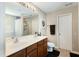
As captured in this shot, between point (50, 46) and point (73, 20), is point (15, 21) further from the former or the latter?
point (73, 20)

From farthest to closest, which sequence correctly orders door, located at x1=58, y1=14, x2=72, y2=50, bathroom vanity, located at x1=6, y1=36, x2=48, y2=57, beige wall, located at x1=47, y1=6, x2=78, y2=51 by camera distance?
1. door, located at x1=58, y1=14, x2=72, y2=50
2. beige wall, located at x1=47, y1=6, x2=78, y2=51
3. bathroom vanity, located at x1=6, y1=36, x2=48, y2=57

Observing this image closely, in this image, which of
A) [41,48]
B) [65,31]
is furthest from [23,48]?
[65,31]

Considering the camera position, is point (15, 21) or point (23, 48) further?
point (15, 21)

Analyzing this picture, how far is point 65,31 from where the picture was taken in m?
3.08

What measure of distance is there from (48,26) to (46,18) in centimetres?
23

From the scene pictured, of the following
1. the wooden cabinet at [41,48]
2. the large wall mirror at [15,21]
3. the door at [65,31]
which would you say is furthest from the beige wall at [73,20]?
the large wall mirror at [15,21]

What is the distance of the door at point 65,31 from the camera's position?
9.27ft

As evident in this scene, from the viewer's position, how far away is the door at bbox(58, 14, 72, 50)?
2.83 m

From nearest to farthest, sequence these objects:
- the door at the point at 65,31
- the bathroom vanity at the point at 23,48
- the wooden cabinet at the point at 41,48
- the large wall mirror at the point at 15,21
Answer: the bathroom vanity at the point at 23,48 < the large wall mirror at the point at 15,21 < the wooden cabinet at the point at 41,48 < the door at the point at 65,31

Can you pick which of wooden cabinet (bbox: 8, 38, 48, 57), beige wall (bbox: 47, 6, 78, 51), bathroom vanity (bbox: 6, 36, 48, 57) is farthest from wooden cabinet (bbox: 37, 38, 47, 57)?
beige wall (bbox: 47, 6, 78, 51)

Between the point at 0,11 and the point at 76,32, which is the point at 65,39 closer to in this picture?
the point at 76,32

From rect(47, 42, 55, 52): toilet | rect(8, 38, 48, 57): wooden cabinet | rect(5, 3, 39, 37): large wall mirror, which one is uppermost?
rect(5, 3, 39, 37): large wall mirror

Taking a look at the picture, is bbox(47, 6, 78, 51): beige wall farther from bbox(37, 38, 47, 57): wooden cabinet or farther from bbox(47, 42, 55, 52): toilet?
bbox(37, 38, 47, 57): wooden cabinet

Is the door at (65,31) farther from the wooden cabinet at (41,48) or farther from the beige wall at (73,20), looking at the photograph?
the wooden cabinet at (41,48)
